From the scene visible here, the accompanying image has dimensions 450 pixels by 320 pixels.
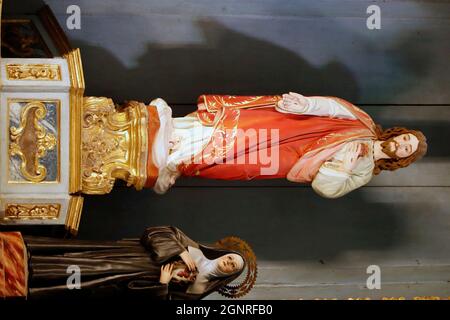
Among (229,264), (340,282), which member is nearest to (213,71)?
(229,264)

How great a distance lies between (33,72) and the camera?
436 centimetres

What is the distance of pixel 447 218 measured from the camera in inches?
205

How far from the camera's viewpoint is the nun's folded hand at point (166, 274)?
4.43 m

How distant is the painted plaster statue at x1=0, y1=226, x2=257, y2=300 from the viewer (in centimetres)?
425

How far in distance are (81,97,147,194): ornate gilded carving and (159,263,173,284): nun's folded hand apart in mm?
440

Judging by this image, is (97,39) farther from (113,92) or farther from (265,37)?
(265,37)

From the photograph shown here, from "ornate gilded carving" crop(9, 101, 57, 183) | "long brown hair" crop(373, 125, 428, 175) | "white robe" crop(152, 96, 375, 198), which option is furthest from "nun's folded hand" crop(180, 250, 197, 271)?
"long brown hair" crop(373, 125, 428, 175)

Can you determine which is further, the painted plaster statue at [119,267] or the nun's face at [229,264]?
the nun's face at [229,264]

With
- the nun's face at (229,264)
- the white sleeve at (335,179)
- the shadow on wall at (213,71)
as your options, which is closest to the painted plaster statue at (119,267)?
the nun's face at (229,264)

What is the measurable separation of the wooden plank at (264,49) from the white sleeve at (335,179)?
0.78 meters

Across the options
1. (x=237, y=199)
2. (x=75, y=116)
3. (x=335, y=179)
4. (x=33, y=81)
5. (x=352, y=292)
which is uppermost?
(x=33, y=81)

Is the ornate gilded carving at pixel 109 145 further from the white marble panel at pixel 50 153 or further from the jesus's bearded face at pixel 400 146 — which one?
the jesus's bearded face at pixel 400 146

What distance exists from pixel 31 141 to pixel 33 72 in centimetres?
33

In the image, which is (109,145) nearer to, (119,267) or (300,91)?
(119,267)
